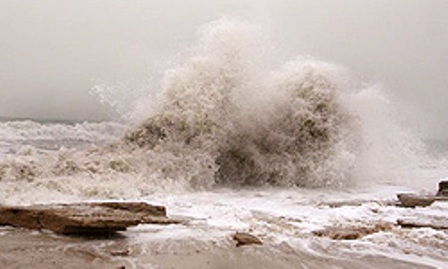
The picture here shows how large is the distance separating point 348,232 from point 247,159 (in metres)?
5.52

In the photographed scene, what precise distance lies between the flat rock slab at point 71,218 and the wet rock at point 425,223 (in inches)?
109

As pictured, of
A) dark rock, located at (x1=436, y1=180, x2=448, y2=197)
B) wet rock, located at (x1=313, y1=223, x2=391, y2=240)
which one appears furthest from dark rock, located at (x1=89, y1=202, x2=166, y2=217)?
dark rock, located at (x1=436, y1=180, x2=448, y2=197)

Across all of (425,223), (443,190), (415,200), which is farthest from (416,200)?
(425,223)

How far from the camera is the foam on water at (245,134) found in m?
8.55

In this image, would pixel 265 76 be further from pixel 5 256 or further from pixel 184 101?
pixel 5 256

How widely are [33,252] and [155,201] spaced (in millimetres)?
3103

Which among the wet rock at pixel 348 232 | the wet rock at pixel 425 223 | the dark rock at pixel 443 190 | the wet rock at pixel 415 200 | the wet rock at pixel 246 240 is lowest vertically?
the wet rock at pixel 246 240

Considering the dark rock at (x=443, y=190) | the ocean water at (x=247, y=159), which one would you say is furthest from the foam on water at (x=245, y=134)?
the dark rock at (x=443, y=190)

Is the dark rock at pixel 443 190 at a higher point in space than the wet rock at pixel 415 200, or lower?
higher

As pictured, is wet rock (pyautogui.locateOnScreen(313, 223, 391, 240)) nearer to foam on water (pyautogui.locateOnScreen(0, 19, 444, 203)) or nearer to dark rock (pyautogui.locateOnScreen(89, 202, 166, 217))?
dark rock (pyautogui.locateOnScreen(89, 202, 166, 217))

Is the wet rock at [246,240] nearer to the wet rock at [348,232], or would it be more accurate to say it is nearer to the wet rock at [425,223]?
the wet rock at [348,232]

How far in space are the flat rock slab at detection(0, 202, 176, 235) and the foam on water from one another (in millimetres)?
3087

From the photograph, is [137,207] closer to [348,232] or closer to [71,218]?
[71,218]

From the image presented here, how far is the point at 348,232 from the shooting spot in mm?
4566
